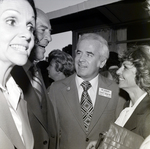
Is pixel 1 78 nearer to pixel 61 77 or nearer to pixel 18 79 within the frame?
pixel 18 79

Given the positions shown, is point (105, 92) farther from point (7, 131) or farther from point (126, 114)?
point (7, 131)

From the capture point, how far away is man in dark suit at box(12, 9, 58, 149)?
1.10 m

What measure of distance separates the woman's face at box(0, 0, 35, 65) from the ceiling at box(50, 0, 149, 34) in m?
0.34

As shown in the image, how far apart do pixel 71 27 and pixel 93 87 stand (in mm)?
378

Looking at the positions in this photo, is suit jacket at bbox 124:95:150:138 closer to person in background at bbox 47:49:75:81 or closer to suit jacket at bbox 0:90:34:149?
person in background at bbox 47:49:75:81

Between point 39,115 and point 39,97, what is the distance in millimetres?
105

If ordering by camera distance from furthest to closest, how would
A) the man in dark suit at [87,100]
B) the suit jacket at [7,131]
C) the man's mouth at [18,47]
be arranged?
1. the man in dark suit at [87,100]
2. the man's mouth at [18,47]
3. the suit jacket at [7,131]

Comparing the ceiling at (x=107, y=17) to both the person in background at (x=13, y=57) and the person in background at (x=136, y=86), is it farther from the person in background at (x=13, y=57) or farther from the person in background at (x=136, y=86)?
the person in background at (x=13, y=57)

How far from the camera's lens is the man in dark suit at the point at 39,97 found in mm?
1097

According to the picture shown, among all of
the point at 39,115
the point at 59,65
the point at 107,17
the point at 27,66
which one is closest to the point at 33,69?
the point at 27,66

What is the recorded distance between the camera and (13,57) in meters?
0.89

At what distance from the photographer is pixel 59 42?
124cm

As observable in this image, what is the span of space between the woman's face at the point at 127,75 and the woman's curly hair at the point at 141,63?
23mm

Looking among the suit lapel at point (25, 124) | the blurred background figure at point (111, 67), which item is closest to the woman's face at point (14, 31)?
the suit lapel at point (25, 124)
